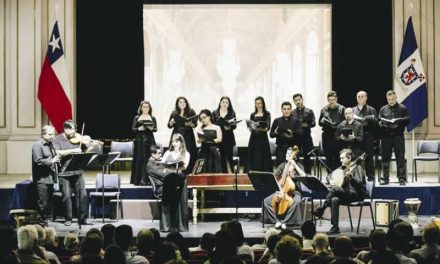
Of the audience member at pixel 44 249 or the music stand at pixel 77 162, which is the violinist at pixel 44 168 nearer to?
the music stand at pixel 77 162

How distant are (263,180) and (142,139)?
273cm

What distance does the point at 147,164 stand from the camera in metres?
12.9

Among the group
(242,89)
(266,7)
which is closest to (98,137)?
(242,89)

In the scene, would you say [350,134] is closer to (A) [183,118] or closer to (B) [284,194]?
(B) [284,194]

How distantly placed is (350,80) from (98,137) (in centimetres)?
506

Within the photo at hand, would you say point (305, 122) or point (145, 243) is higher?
point (305, 122)

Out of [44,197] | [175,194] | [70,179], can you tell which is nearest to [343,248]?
[175,194]

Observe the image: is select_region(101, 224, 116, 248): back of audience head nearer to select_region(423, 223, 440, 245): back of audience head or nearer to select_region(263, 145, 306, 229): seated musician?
select_region(423, 223, 440, 245): back of audience head

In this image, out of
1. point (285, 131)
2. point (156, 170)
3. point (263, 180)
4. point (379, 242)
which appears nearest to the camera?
point (379, 242)

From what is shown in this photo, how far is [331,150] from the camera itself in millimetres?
13758

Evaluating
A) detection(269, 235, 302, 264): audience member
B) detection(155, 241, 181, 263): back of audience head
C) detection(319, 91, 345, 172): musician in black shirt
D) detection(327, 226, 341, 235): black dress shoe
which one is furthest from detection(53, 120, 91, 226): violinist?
detection(269, 235, 302, 264): audience member

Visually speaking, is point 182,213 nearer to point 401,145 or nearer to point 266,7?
point 401,145

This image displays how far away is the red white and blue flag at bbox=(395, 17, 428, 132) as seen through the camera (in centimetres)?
1585

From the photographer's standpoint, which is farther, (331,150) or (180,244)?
(331,150)
